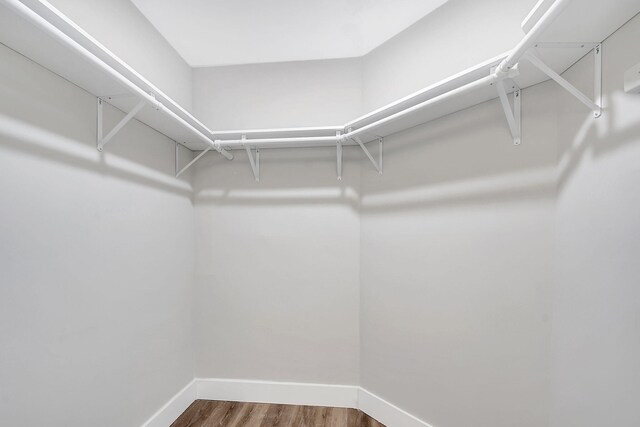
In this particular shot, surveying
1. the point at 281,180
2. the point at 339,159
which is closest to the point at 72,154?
the point at 281,180

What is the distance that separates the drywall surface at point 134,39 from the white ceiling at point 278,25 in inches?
3.1

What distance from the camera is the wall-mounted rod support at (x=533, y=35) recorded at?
33.9 inches

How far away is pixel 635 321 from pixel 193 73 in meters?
2.90

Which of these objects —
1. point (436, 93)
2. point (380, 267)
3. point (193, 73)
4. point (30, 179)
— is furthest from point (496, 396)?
point (193, 73)

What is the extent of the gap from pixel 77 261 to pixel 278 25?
1744 millimetres

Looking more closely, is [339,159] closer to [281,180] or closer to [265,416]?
[281,180]

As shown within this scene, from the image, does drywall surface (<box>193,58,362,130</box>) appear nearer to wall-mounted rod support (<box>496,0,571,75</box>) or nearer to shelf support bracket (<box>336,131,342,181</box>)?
shelf support bracket (<box>336,131,342,181</box>)

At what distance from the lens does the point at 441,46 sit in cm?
180

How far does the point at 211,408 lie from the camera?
2225 millimetres

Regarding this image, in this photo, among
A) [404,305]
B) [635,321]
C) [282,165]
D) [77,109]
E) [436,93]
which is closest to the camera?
[635,321]

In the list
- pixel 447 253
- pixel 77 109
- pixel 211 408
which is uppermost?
pixel 77 109

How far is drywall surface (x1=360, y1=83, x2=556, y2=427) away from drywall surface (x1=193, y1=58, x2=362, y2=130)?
55 centimetres

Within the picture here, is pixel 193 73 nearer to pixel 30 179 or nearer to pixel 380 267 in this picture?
pixel 30 179

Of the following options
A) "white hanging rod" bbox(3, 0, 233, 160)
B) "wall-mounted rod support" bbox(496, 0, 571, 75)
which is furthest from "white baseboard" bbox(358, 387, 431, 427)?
"white hanging rod" bbox(3, 0, 233, 160)
